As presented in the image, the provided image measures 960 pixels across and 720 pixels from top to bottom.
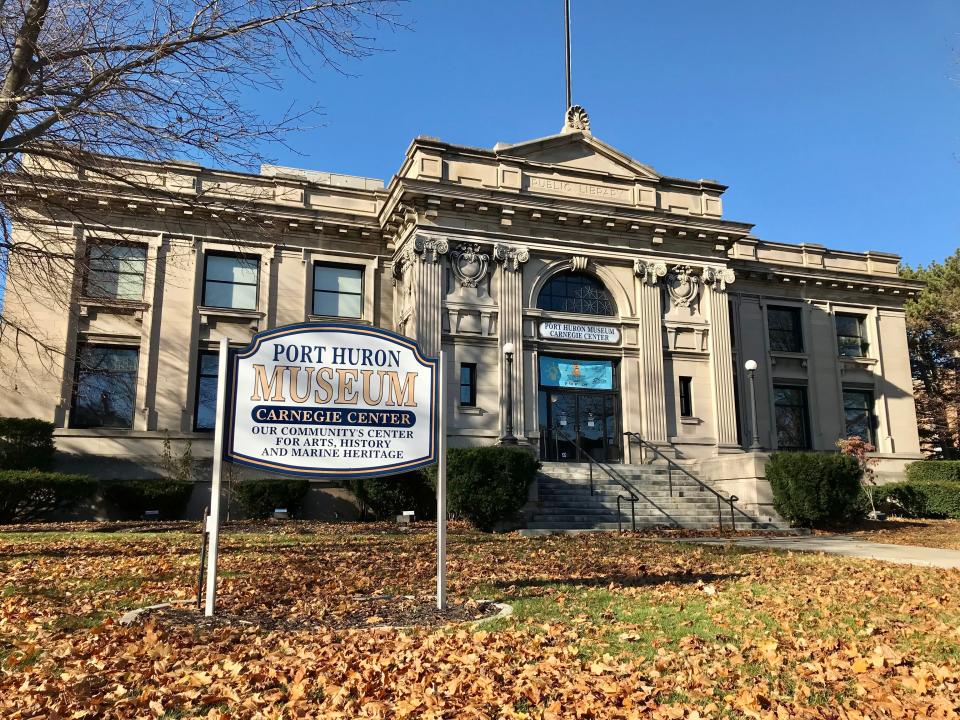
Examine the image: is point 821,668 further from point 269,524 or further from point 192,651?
point 269,524

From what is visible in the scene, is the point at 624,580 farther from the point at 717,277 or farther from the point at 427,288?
the point at 717,277

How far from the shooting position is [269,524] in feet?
53.9

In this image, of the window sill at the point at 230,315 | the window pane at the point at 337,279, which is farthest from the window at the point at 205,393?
the window pane at the point at 337,279

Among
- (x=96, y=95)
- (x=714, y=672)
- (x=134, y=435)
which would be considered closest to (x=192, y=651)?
(x=714, y=672)

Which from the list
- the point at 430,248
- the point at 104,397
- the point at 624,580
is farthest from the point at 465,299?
the point at 624,580

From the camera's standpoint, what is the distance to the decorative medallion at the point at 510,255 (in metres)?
23.1

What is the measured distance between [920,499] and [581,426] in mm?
11705

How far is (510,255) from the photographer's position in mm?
23219

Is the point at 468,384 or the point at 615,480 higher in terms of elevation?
the point at 468,384

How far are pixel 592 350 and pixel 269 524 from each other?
39.8 feet

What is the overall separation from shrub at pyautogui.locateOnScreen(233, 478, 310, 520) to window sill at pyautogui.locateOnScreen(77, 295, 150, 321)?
23.9 ft

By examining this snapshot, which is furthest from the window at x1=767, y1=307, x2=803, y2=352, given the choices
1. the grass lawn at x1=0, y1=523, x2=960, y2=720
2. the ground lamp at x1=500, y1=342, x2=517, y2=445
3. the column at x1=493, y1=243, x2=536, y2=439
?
the grass lawn at x1=0, y1=523, x2=960, y2=720

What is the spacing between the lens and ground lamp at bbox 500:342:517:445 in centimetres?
2048

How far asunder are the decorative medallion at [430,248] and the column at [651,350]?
6.95m
